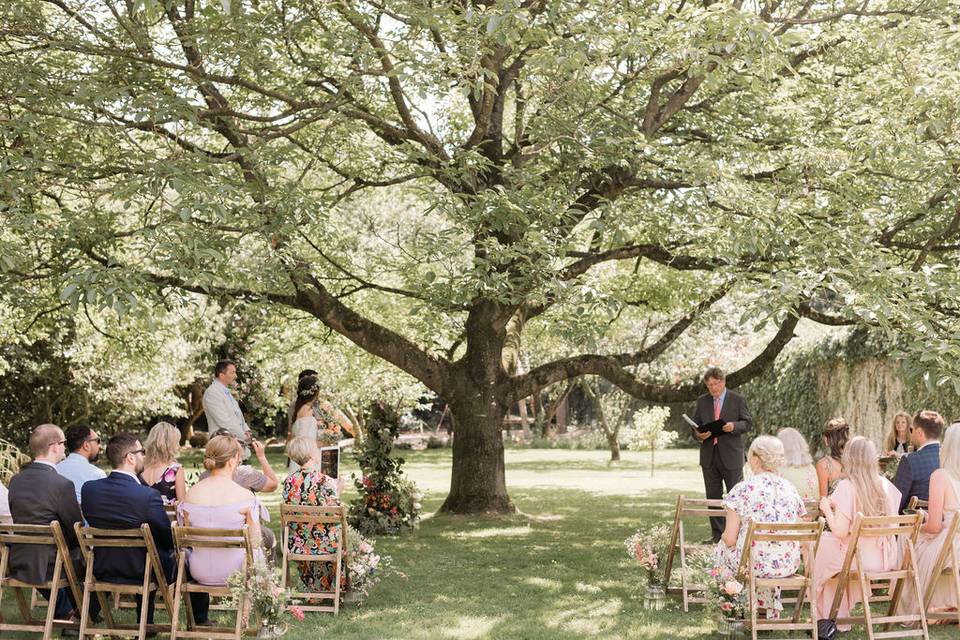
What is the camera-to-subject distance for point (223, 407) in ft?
28.7

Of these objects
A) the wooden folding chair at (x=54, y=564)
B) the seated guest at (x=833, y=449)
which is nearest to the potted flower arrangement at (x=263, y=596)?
the wooden folding chair at (x=54, y=564)

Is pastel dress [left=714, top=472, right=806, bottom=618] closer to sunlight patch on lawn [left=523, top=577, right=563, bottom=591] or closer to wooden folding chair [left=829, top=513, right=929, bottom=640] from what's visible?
wooden folding chair [left=829, top=513, right=929, bottom=640]

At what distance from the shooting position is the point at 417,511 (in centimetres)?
1255

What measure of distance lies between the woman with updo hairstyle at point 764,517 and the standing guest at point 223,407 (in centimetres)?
440

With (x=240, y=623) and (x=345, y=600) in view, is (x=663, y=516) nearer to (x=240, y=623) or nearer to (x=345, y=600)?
(x=345, y=600)

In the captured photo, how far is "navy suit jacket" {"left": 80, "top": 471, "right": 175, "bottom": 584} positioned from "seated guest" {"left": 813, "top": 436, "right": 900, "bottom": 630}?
182 inches

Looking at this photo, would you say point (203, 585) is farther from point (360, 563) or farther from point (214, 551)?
point (360, 563)

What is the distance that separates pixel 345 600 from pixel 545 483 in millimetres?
13565

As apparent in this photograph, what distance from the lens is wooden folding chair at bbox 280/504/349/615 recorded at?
7.15m

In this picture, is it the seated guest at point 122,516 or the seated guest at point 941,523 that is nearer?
the seated guest at point 122,516

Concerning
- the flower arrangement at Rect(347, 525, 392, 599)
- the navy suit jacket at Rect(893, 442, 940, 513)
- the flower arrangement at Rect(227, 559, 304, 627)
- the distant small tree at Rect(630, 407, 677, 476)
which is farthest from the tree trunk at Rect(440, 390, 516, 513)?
the distant small tree at Rect(630, 407, 677, 476)

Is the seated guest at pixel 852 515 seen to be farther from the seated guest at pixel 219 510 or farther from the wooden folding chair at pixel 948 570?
the seated guest at pixel 219 510

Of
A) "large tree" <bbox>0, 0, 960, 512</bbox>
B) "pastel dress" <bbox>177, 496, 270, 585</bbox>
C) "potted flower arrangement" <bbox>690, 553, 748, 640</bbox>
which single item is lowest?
"potted flower arrangement" <bbox>690, 553, 748, 640</bbox>

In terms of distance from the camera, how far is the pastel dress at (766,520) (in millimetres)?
6492
